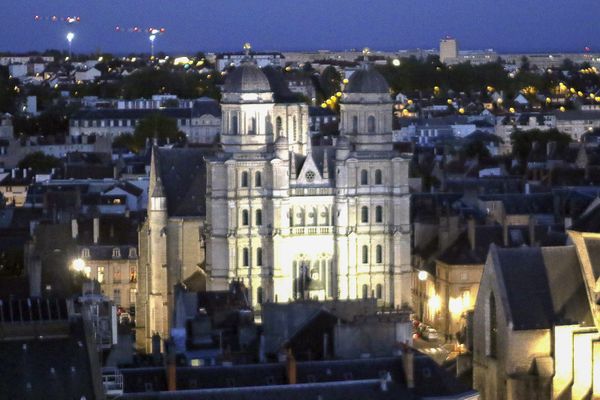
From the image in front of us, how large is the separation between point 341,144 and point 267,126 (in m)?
3.78

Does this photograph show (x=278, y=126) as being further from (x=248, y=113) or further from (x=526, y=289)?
(x=526, y=289)

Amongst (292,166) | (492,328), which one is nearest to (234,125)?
(292,166)

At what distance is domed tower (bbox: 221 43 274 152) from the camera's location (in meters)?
97.4

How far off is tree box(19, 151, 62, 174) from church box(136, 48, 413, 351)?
57.9 metres

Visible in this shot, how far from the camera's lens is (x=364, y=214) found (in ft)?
323

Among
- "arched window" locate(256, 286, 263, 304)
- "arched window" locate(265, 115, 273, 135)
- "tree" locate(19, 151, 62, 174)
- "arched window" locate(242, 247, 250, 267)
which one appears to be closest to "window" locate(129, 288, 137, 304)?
"arched window" locate(242, 247, 250, 267)

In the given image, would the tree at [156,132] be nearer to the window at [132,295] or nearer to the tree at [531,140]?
the tree at [531,140]

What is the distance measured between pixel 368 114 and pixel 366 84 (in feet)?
5.00

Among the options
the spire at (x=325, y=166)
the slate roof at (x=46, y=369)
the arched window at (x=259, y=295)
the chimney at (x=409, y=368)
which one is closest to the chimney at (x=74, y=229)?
the arched window at (x=259, y=295)

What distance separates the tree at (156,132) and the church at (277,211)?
81228 millimetres

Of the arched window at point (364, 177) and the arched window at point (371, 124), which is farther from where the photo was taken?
the arched window at point (371, 124)

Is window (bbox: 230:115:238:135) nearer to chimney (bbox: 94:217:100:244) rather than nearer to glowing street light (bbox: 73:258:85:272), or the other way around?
glowing street light (bbox: 73:258:85:272)

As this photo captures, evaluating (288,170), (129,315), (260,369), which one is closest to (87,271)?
(129,315)

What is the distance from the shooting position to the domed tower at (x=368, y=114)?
98812mm
